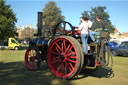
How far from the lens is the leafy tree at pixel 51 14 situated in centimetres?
4575

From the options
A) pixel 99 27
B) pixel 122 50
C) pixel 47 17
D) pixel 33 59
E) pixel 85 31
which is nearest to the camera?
pixel 85 31

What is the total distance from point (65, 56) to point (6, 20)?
823 inches

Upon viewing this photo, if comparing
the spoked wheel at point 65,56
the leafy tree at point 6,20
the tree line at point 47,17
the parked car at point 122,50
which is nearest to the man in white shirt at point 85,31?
the spoked wheel at point 65,56

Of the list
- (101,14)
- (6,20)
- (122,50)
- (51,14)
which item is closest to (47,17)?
(51,14)

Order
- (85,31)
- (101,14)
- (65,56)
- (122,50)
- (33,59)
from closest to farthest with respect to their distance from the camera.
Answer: (65,56) < (85,31) < (33,59) < (122,50) < (101,14)

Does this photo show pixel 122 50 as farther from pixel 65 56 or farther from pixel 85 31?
pixel 65 56

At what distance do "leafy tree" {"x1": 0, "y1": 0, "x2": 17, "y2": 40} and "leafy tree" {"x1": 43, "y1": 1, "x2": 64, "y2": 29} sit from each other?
19.1 metres

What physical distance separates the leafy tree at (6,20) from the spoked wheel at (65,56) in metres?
20.1

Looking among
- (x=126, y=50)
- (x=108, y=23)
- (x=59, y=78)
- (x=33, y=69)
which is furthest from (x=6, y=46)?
(x=108, y=23)

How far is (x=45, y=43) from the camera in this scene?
626 cm

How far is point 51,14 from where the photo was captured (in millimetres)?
47312

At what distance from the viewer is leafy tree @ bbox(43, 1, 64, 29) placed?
150ft

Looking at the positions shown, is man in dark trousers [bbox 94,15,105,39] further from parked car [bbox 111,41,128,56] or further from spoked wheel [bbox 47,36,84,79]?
parked car [bbox 111,41,128,56]

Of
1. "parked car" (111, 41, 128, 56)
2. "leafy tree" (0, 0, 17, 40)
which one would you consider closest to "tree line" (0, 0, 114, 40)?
"leafy tree" (0, 0, 17, 40)
